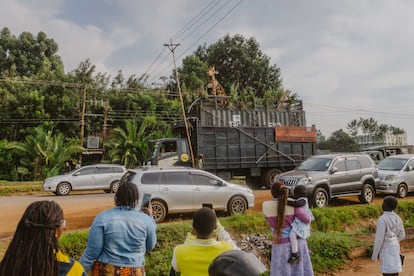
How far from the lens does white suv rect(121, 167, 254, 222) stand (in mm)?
9859

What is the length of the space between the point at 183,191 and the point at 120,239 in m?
6.70

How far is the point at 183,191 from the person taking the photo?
33.2 feet

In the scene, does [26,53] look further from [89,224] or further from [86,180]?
[89,224]

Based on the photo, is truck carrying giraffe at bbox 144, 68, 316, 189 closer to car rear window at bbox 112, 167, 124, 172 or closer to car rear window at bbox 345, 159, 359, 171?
car rear window at bbox 112, 167, 124, 172

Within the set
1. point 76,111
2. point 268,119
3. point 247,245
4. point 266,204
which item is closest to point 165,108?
point 76,111

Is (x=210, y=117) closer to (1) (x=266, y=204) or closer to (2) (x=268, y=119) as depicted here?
(2) (x=268, y=119)

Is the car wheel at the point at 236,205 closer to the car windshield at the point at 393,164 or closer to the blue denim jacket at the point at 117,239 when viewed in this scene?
the blue denim jacket at the point at 117,239

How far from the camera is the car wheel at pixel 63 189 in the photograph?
17328 mm

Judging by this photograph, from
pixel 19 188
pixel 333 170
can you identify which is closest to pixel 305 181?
pixel 333 170

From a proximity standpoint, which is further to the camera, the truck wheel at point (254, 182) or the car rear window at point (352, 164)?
the truck wheel at point (254, 182)

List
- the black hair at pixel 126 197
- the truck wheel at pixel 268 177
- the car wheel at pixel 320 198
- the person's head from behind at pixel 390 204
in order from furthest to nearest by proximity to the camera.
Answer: the truck wheel at pixel 268 177 < the car wheel at pixel 320 198 < the person's head from behind at pixel 390 204 < the black hair at pixel 126 197

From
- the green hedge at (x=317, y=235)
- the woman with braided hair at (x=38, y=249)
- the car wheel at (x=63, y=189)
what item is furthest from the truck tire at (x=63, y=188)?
the woman with braided hair at (x=38, y=249)

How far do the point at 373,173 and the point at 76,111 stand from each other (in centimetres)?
2409

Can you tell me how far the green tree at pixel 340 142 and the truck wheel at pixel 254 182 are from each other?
37.6m
